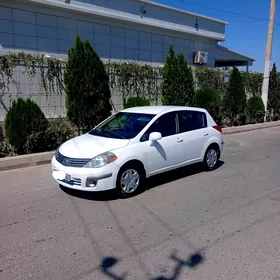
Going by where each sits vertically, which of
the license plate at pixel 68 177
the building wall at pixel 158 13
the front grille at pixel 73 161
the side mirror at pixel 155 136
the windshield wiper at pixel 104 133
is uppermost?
the building wall at pixel 158 13

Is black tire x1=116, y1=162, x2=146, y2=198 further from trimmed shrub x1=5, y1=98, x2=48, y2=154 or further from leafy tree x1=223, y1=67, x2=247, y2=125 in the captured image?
leafy tree x1=223, y1=67, x2=247, y2=125

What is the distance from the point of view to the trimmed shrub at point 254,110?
48.3 feet

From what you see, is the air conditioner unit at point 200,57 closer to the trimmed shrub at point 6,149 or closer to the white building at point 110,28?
the white building at point 110,28

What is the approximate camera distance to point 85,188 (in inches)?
175

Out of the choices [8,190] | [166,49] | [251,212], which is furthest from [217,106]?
[8,190]

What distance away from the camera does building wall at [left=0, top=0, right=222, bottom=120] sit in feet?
30.9

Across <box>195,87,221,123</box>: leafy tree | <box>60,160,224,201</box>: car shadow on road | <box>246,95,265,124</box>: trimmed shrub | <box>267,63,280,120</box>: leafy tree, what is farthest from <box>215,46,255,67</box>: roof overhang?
<box>60,160,224,201</box>: car shadow on road

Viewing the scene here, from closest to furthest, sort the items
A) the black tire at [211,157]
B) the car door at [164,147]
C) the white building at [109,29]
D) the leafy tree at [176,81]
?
the car door at [164,147] < the black tire at [211,157] < the white building at [109,29] < the leafy tree at [176,81]

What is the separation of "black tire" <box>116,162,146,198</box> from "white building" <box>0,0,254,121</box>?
18.2 ft

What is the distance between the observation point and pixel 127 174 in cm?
474

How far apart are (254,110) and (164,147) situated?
1115 centimetres

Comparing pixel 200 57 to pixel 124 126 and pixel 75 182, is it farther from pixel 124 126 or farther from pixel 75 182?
pixel 75 182

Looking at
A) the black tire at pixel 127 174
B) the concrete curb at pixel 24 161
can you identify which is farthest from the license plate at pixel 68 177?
the concrete curb at pixel 24 161

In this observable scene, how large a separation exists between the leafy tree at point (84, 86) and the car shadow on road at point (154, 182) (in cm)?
350
